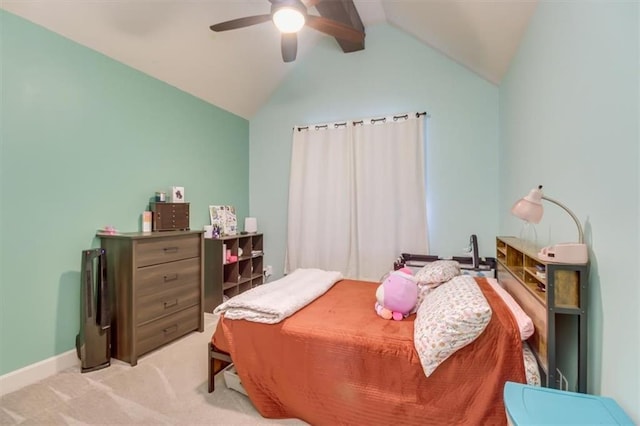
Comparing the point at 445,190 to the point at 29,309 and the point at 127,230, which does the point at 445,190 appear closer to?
the point at 127,230

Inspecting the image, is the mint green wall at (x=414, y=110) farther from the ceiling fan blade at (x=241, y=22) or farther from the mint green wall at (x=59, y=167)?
the ceiling fan blade at (x=241, y=22)

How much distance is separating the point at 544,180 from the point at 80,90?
11.3ft

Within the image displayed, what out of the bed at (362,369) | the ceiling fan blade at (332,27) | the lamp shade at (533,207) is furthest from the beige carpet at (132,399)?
the ceiling fan blade at (332,27)

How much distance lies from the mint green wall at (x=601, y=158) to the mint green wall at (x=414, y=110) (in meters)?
1.55

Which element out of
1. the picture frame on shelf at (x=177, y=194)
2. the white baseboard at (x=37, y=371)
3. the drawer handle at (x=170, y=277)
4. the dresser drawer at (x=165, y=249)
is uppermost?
the picture frame on shelf at (x=177, y=194)

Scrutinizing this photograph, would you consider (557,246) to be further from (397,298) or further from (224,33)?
(224,33)

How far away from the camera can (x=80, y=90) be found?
2367 millimetres

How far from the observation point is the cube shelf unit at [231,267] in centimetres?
346

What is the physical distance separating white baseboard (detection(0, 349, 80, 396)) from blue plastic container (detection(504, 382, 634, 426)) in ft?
9.57

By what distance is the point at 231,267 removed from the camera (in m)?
3.77

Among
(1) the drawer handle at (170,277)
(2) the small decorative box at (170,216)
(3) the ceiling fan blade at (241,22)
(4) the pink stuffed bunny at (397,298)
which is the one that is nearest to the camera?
(4) the pink stuffed bunny at (397,298)

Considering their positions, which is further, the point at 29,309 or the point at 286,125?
the point at 286,125

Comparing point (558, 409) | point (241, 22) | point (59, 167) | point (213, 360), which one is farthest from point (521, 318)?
point (59, 167)

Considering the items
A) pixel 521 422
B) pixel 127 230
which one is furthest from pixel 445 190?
pixel 127 230
